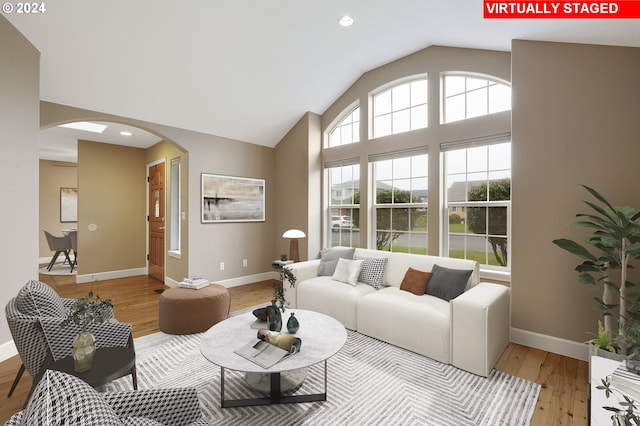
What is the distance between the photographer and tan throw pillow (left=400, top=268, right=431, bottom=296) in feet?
9.97

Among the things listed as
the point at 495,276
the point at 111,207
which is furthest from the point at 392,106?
the point at 111,207

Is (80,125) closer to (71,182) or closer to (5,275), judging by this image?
(5,275)

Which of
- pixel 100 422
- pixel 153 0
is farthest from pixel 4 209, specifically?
pixel 100 422

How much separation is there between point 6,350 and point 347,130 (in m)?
4.70

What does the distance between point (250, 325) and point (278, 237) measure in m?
3.26

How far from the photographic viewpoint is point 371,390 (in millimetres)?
2127

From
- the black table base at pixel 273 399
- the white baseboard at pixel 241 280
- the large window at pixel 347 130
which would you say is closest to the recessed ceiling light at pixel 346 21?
the large window at pixel 347 130

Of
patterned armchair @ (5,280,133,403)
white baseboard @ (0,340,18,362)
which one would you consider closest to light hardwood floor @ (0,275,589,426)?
white baseboard @ (0,340,18,362)

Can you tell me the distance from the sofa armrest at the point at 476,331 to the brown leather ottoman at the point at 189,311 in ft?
7.69

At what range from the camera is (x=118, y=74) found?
3.24m

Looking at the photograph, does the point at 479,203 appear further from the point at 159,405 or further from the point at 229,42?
the point at 159,405

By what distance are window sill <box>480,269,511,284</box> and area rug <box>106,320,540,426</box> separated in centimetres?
117

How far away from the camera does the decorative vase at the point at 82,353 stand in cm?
161

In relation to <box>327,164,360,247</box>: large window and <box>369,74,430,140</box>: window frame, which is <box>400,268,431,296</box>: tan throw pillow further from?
<box>369,74,430,140</box>: window frame
